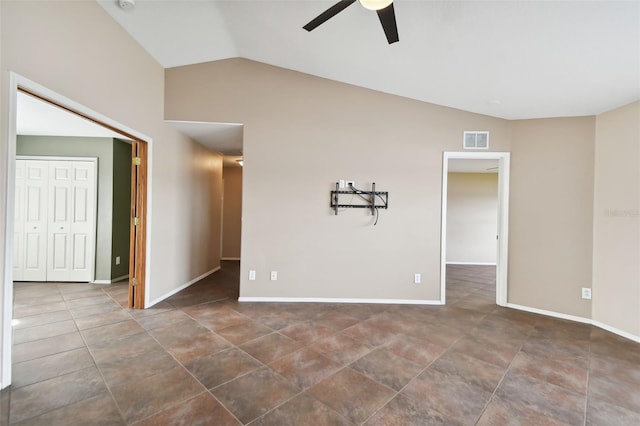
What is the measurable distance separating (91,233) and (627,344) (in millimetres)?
7103

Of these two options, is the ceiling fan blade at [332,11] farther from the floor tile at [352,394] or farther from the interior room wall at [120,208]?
the interior room wall at [120,208]

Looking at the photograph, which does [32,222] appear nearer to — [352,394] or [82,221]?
[82,221]

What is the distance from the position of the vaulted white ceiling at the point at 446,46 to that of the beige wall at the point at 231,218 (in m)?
3.53

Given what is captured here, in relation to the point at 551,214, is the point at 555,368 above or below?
below

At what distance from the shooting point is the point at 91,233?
13.6 feet

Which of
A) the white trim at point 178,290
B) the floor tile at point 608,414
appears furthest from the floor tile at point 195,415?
the floor tile at point 608,414

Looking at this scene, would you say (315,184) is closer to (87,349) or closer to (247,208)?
(247,208)

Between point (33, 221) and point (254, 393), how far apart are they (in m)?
4.90

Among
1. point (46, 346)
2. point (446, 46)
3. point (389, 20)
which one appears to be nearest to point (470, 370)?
point (389, 20)

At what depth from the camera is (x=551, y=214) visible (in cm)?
332

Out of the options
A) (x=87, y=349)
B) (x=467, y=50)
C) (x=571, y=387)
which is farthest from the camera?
(x=467, y=50)

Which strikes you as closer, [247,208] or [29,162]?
[247,208]

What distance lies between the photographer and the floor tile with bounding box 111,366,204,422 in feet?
5.03

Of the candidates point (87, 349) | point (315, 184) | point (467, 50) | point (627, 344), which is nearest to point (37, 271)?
point (87, 349)
